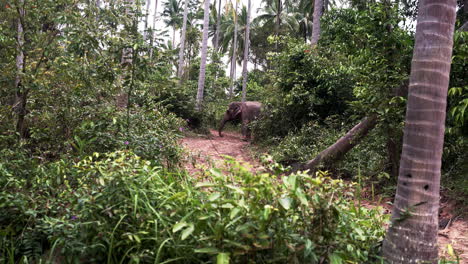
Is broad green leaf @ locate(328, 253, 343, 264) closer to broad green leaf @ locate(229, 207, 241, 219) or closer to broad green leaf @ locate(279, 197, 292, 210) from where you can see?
broad green leaf @ locate(279, 197, 292, 210)

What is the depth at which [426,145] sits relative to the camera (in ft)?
7.57

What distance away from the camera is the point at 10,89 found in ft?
15.4

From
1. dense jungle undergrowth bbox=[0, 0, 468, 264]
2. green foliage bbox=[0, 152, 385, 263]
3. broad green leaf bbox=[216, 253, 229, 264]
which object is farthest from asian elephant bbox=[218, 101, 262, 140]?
broad green leaf bbox=[216, 253, 229, 264]

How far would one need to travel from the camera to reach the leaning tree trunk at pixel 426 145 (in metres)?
2.31

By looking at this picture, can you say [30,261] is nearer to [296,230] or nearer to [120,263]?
[120,263]

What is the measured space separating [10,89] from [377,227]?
4.49 m

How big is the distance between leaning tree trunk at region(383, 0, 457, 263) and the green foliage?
0.27 meters

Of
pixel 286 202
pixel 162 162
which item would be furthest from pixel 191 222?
pixel 162 162

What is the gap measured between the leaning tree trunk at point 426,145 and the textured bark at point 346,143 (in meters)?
3.91

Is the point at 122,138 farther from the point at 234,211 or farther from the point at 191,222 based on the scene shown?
the point at 234,211

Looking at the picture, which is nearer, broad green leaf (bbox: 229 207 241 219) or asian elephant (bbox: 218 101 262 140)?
broad green leaf (bbox: 229 207 241 219)

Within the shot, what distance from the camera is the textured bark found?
6328mm

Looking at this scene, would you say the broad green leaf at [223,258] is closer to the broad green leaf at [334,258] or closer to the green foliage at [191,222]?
the green foliage at [191,222]

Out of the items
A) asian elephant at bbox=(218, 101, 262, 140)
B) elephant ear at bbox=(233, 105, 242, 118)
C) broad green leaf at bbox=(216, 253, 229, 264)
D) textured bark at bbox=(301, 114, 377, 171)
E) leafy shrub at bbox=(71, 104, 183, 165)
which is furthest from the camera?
elephant ear at bbox=(233, 105, 242, 118)
